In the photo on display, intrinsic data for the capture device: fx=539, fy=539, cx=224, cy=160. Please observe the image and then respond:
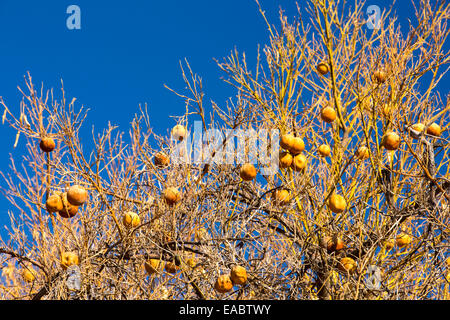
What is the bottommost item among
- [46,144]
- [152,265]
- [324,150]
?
[152,265]

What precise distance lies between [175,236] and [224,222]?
0.56 metres

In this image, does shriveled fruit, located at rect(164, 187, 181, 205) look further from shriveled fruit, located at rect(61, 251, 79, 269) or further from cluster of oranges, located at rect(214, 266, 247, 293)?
shriveled fruit, located at rect(61, 251, 79, 269)

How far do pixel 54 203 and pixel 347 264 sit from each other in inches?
115

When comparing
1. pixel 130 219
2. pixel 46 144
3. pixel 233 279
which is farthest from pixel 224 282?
pixel 46 144

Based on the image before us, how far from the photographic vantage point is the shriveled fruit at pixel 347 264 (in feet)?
17.6

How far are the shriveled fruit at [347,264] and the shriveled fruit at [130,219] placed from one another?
2086mm

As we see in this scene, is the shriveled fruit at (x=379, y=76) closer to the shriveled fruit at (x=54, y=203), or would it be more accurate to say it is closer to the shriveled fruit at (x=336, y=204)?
the shriveled fruit at (x=336, y=204)

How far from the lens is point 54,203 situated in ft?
16.7

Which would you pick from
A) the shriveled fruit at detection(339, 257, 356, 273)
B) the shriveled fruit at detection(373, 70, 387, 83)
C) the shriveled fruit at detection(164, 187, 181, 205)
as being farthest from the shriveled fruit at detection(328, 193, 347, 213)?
the shriveled fruit at detection(373, 70, 387, 83)

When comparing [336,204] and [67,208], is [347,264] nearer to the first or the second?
[336,204]

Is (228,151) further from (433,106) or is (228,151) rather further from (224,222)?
(433,106)

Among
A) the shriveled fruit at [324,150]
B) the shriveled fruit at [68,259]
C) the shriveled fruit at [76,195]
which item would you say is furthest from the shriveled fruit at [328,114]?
the shriveled fruit at [68,259]

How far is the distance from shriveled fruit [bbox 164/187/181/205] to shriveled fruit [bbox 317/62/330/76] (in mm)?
2609
